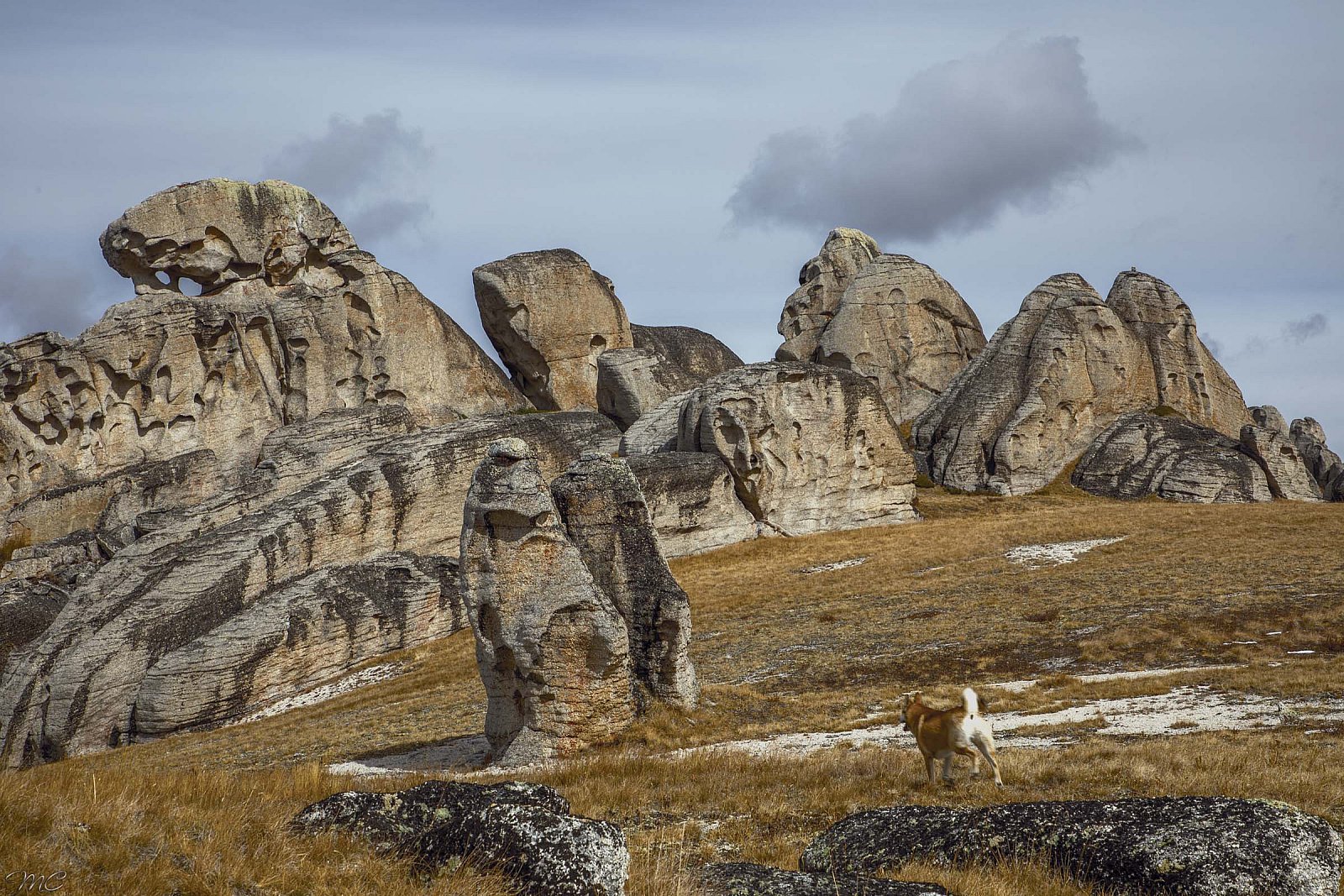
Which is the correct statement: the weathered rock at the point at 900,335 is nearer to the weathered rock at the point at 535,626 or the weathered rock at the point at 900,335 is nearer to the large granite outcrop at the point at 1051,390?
the large granite outcrop at the point at 1051,390

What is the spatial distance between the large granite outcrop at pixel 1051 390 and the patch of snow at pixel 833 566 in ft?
38.5

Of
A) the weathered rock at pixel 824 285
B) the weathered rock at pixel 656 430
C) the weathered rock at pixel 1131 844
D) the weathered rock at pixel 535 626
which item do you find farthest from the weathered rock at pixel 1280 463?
the weathered rock at pixel 1131 844

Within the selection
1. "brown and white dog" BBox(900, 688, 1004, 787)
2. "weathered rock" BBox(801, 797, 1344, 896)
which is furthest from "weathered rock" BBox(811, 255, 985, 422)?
"weathered rock" BBox(801, 797, 1344, 896)

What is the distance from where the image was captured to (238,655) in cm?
2412

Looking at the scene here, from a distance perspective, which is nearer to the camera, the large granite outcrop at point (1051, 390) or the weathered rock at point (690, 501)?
the weathered rock at point (690, 501)

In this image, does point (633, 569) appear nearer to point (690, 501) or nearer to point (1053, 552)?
point (1053, 552)

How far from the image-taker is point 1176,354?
48750mm

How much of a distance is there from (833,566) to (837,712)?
583 inches

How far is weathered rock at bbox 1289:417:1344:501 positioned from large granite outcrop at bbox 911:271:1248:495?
14.5ft

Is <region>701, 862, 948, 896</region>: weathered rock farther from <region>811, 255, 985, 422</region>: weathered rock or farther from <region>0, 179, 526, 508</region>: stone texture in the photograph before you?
<region>811, 255, 985, 422</region>: weathered rock

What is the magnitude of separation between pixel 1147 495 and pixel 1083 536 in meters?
9.96

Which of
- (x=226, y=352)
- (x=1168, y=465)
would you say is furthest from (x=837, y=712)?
(x=226, y=352)

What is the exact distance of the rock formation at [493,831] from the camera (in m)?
6.72

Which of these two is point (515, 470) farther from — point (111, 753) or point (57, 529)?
point (57, 529)
